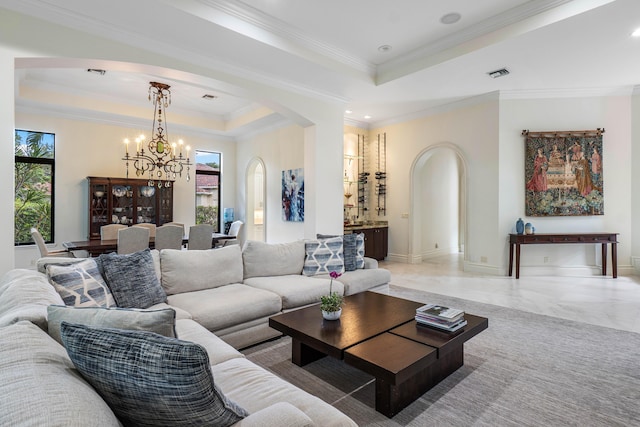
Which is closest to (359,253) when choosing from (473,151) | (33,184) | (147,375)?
(473,151)

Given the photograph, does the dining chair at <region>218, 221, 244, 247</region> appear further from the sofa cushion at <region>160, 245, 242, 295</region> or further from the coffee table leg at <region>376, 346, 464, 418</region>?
the coffee table leg at <region>376, 346, 464, 418</region>

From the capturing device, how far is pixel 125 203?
6.54 m

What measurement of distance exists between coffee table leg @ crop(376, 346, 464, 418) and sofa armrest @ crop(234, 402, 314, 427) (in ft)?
2.85

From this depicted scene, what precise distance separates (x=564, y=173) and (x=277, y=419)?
6487mm

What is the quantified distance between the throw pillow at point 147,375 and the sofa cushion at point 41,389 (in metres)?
0.05

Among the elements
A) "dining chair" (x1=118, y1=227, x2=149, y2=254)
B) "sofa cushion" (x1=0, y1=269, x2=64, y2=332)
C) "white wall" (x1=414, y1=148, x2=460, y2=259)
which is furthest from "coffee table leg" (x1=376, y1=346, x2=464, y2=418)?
"white wall" (x1=414, y1=148, x2=460, y2=259)

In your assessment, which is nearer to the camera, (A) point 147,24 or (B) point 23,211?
(A) point 147,24

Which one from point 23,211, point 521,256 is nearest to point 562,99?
point 521,256

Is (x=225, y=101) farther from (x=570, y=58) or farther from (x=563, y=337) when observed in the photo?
(x=563, y=337)

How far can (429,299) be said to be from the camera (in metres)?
4.46

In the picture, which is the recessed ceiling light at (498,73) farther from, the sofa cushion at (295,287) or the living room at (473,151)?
the sofa cushion at (295,287)

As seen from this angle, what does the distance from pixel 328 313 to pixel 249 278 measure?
1357 mm

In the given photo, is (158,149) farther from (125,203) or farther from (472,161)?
(472,161)

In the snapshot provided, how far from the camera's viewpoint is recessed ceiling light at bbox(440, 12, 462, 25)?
3671 mm
